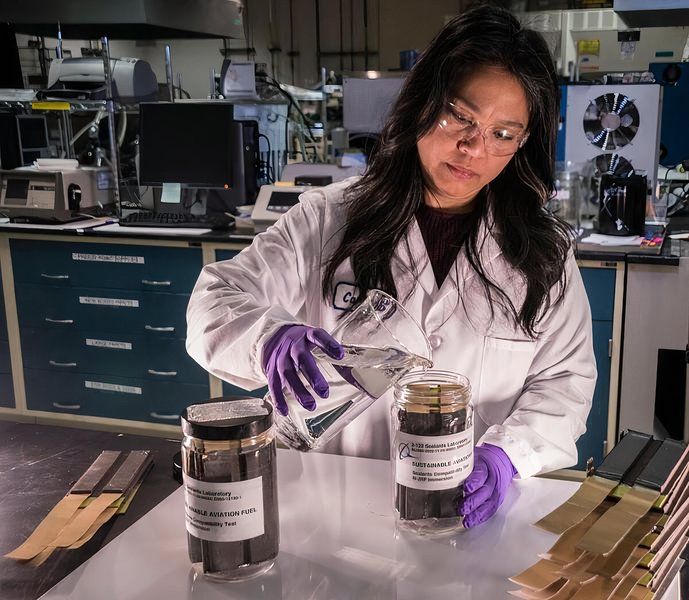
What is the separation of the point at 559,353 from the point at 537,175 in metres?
0.34

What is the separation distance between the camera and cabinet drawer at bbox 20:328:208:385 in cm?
324

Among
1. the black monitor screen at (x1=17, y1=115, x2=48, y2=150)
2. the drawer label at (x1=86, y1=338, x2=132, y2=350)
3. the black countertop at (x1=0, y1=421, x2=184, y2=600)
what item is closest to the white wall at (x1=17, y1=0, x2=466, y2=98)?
the black monitor screen at (x1=17, y1=115, x2=48, y2=150)

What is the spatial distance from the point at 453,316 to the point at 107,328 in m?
2.29

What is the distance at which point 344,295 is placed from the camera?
1.46 m

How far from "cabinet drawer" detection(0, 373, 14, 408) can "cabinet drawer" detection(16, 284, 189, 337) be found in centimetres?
27

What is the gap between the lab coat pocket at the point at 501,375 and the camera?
140 centimetres

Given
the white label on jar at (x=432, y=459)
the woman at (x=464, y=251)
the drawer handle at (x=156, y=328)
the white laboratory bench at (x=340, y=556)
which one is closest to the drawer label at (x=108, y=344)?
the drawer handle at (x=156, y=328)

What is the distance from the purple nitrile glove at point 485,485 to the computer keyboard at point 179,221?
2.35 meters

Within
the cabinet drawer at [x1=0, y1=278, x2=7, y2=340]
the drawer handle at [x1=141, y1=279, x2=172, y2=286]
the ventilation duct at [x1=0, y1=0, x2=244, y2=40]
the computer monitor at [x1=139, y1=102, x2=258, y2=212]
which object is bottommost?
the cabinet drawer at [x1=0, y1=278, x2=7, y2=340]

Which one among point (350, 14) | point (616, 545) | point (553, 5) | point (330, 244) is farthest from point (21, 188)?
point (553, 5)

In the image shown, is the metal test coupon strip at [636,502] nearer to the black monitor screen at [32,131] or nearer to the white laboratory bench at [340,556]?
the white laboratory bench at [340,556]

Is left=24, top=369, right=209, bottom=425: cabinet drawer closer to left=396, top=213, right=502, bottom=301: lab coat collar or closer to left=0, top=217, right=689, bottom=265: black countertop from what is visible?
left=0, top=217, right=689, bottom=265: black countertop

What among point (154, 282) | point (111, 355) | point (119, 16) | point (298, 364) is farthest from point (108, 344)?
point (298, 364)

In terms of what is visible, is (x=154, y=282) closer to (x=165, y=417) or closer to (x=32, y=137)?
(x=165, y=417)
